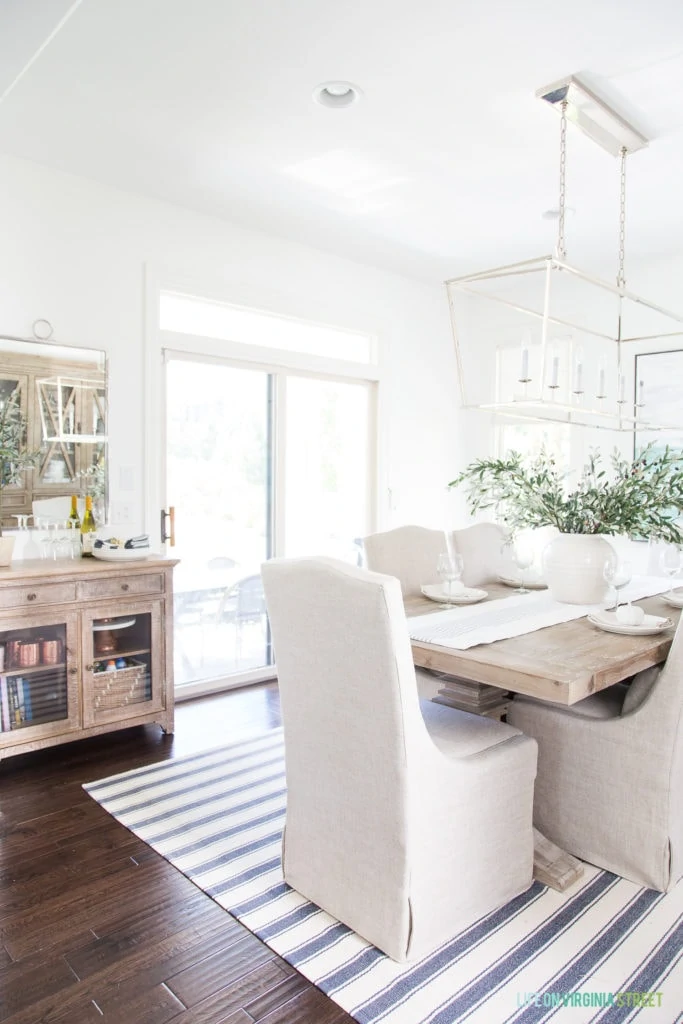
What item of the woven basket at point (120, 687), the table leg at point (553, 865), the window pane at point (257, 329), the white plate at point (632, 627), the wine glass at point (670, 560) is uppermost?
the window pane at point (257, 329)

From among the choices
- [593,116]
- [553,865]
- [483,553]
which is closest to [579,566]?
[483,553]

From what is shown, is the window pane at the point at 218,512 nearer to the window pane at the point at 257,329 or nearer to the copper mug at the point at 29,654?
the window pane at the point at 257,329

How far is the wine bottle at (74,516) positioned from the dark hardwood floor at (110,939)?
123 centimetres

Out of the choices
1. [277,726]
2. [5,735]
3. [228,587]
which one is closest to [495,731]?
[277,726]

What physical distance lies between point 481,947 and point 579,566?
135 centimetres

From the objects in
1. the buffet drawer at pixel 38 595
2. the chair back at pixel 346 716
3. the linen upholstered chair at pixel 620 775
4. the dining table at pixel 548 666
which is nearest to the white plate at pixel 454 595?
the dining table at pixel 548 666

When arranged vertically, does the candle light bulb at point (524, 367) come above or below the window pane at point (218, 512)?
above

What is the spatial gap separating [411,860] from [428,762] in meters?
0.24

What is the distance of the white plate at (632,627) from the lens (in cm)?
220

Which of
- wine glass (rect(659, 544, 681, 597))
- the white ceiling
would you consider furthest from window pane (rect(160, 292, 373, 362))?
wine glass (rect(659, 544, 681, 597))

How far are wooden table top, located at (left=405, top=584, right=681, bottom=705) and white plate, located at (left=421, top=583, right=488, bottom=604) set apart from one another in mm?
480

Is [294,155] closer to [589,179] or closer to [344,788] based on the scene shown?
[589,179]

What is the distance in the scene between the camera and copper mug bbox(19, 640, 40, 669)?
294 centimetres

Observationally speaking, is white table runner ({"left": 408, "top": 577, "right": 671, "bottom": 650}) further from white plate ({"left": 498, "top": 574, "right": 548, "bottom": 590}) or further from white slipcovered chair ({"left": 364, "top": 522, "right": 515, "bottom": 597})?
white slipcovered chair ({"left": 364, "top": 522, "right": 515, "bottom": 597})
